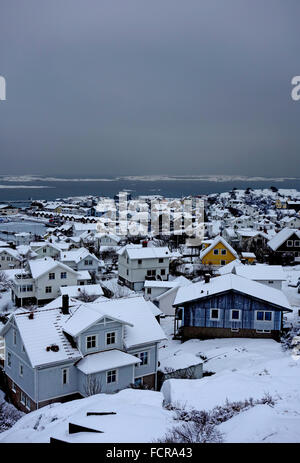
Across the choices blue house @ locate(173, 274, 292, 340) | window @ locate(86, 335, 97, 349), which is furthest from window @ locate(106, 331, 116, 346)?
blue house @ locate(173, 274, 292, 340)

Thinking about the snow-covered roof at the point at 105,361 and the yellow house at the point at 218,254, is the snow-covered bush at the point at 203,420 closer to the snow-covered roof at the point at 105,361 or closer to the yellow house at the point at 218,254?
the snow-covered roof at the point at 105,361

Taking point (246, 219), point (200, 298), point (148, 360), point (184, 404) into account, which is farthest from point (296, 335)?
point (246, 219)

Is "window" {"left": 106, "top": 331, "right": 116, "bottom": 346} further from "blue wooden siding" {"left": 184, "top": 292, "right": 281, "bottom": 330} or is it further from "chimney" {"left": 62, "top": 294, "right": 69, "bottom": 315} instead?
"blue wooden siding" {"left": 184, "top": 292, "right": 281, "bottom": 330}

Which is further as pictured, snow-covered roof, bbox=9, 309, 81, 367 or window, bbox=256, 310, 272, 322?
window, bbox=256, 310, 272, 322

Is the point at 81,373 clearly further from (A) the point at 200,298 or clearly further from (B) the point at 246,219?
(B) the point at 246,219

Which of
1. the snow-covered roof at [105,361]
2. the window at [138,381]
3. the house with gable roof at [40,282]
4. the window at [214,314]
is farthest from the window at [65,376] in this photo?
the house with gable roof at [40,282]
